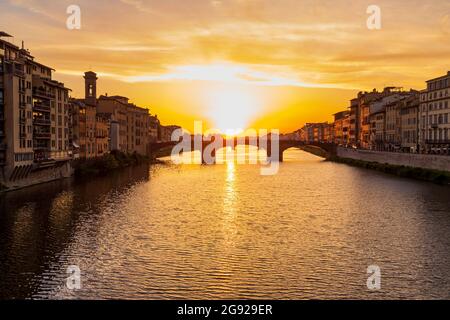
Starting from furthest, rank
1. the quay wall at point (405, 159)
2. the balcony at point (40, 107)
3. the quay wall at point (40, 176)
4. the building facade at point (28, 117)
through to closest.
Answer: the quay wall at point (405, 159)
the balcony at point (40, 107)
the quay wall at point (40, 176)
the building facade at point (28, 117)

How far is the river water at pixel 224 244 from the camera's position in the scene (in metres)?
25.9

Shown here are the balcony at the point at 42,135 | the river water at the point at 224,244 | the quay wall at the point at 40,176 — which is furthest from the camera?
the balcony at the point at 42,135

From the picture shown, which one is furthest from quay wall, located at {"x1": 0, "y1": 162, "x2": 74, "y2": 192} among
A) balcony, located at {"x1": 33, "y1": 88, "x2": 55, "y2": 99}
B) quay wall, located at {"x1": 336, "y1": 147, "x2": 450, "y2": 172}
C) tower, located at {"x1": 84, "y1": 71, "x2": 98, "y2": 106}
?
quay wall, located at {"x1": 336, "y1": 147, "x2": 450, "y2": 172}

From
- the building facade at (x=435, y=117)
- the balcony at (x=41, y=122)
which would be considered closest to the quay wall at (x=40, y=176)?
the balcony at (x=41, y=122)

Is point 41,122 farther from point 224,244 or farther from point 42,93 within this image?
point 224,244

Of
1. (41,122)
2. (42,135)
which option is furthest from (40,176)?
(41,122)

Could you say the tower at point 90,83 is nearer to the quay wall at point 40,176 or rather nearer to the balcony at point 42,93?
the quay wall at point 40,176

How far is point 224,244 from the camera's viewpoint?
3512 centimetres

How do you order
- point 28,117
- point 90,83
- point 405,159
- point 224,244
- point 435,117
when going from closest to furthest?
point 224,244 < point 28,117 < point 405,159 < point 435,117 < point 90,83

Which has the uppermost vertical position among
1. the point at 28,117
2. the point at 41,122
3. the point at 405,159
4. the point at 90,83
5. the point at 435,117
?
the point at 90,83

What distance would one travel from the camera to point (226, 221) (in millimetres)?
44188
